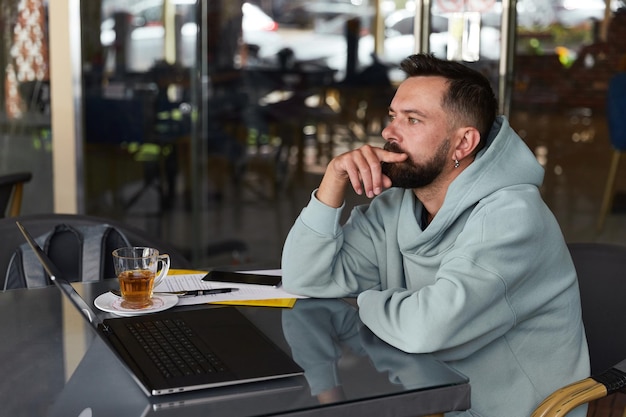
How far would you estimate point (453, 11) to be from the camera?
472 cm

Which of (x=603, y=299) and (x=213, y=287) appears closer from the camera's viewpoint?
(x=213, y=287)

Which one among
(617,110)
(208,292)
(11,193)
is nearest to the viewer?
(208,292)

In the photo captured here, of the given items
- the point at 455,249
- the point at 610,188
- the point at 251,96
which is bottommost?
the point at 610,188

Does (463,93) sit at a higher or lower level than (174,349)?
higher

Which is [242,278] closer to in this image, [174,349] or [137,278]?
[137,278]

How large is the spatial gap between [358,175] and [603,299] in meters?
0.65

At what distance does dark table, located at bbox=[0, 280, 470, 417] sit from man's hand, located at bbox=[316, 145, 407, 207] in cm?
29

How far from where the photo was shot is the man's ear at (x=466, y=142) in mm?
2018

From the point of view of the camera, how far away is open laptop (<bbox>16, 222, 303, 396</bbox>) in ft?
4.65

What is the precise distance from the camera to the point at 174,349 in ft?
5.11

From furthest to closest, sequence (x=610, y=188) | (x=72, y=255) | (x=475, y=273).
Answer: (x=610, y=188)
(x=72, y=255)
(x=475, y=273)

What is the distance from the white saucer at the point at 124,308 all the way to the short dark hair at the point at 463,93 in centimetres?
71

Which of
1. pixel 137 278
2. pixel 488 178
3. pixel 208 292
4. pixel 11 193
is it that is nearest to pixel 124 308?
pixel 137 278

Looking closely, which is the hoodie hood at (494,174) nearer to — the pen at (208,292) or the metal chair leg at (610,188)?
the pen at (208,292)
